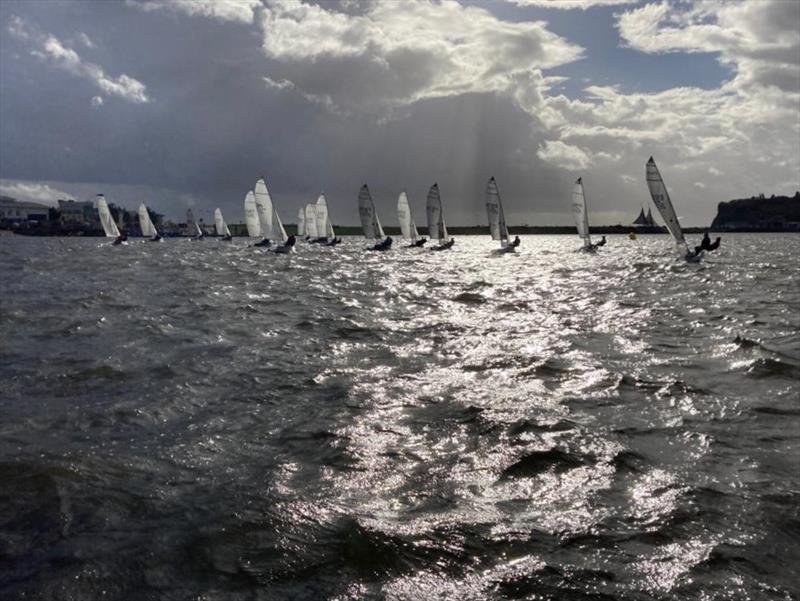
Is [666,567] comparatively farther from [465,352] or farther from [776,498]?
[465,352]

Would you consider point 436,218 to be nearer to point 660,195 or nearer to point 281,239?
point 281,239

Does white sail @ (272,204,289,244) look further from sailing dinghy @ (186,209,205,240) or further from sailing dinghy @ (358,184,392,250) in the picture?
sailing dinghy @ (186,209,205,240)

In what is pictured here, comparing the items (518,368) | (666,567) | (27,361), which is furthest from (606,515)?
(27,361)

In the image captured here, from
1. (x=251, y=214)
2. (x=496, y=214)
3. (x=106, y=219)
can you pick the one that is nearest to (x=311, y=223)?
(x=251, y=214)

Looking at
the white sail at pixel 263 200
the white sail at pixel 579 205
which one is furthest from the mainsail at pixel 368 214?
the white sail at pixel 579 205

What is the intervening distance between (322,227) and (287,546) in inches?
3827

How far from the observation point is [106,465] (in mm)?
7094

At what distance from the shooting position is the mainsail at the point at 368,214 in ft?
292

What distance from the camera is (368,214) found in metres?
92.2

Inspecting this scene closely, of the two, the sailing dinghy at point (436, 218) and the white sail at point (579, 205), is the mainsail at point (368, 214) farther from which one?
the white sail at point (579, 205)

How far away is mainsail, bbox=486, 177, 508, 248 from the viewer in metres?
73.8

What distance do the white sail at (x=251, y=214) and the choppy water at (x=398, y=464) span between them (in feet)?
239

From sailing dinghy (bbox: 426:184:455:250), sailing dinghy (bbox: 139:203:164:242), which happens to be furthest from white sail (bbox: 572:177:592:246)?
sailing dinghy (bbox: 139:203:164:242)

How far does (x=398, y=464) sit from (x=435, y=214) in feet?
256
